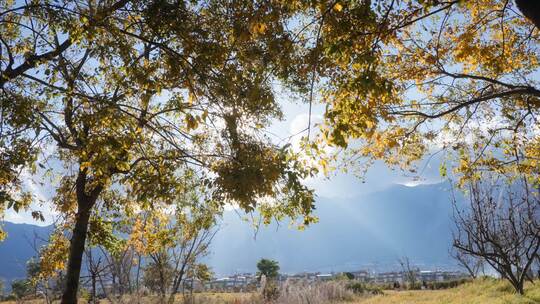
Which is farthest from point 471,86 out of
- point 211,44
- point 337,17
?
point 211,44

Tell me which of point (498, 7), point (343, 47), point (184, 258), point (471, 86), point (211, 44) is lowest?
point (184, 258)

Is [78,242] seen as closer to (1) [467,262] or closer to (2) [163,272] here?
(2) [163,272]

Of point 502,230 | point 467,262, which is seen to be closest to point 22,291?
point 467,262

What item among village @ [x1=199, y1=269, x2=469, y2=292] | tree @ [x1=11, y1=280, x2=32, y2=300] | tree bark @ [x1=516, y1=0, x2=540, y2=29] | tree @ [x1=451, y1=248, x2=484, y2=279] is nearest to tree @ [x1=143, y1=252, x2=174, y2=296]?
tree @ [x1=11, y1=280, x2=32, y2=300]

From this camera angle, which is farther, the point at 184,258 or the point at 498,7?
the point at 184,258

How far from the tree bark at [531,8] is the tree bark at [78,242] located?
9.16 meters

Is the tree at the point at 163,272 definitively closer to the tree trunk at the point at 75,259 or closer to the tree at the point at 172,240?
the tree at the point at 172,240

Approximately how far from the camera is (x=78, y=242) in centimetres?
991

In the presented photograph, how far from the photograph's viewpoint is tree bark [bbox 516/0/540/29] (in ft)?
13.6

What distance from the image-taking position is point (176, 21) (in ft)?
17.4

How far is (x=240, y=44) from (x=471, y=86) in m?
7.08

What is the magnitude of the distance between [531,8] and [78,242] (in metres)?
9.98

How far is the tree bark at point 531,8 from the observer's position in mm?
4156

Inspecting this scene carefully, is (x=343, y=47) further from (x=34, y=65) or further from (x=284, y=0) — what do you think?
(x=34, y=65)
